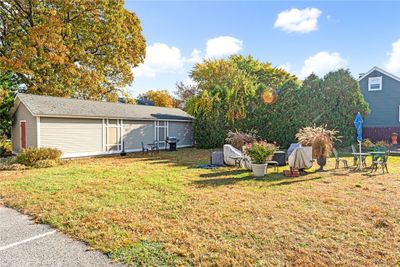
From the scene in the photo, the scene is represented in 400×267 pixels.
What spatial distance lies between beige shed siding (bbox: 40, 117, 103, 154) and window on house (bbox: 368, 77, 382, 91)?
71.8ft

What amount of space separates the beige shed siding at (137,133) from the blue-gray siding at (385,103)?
59.9 feet

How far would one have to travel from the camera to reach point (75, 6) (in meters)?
18.3

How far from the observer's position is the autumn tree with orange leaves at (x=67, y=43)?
1720cm

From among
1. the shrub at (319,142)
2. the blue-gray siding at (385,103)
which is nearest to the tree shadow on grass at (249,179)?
the shrub at (319,142)

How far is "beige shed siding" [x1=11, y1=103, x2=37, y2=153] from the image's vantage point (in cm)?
1250

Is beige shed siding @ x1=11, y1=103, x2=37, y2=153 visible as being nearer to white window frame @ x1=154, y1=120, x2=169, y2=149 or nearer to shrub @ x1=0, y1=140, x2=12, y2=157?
shrub @ x1=0, y1=140, x2=12, y2=157

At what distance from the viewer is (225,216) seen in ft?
14.3

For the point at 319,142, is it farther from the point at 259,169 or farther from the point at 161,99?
the point at 161,99

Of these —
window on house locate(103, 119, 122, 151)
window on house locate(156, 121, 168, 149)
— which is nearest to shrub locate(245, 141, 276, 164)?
window on house locate(103, 119, 122, 151)

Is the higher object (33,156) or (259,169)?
(33,156)

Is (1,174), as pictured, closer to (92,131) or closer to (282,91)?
(92,131)

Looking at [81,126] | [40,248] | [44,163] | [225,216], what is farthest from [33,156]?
[225,216]

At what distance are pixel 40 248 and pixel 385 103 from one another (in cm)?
2484

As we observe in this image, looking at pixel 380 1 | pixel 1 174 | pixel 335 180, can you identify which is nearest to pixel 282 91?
pixel 380 1
